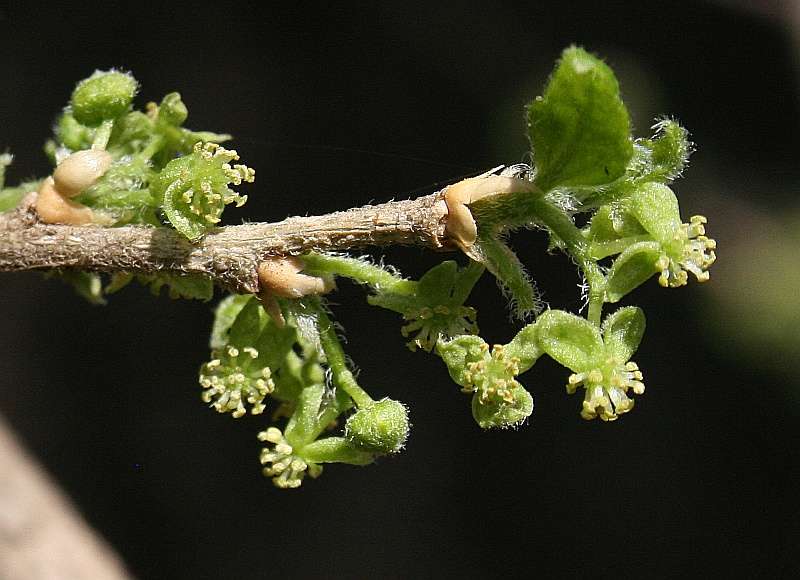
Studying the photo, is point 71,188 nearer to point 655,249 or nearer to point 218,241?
point 218,241

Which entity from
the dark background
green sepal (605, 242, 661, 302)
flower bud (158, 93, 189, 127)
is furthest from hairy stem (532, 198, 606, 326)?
the dark background

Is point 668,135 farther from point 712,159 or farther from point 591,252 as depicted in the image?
point 712,159

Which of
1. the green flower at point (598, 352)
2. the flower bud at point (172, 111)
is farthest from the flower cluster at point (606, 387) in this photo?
the flower bud at point (172, 111)

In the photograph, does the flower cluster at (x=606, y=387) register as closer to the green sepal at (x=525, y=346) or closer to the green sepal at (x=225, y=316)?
the green sepal at (x=525, y=346)

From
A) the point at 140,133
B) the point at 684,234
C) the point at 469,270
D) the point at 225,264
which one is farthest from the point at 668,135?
the point at 140,133

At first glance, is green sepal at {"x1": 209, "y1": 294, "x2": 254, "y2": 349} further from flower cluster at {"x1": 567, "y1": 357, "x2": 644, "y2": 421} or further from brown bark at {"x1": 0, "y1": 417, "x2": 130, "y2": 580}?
brown bark at {"x1": 0, "y1": 417, "x2": 130, "y2": 580}

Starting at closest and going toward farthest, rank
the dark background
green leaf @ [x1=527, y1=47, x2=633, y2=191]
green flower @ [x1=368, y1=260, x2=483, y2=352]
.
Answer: green leaf @ [x1=527, y1=47, x2=633, y2=191]
green flower @ [x1=368, y1=260, x2=483, y2=352]
the dark background

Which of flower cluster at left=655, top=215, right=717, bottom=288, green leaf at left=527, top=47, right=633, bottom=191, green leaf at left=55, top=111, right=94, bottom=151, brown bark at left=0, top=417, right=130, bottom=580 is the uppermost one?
green leaf at left=527, top=47, right=633, bottom=191
